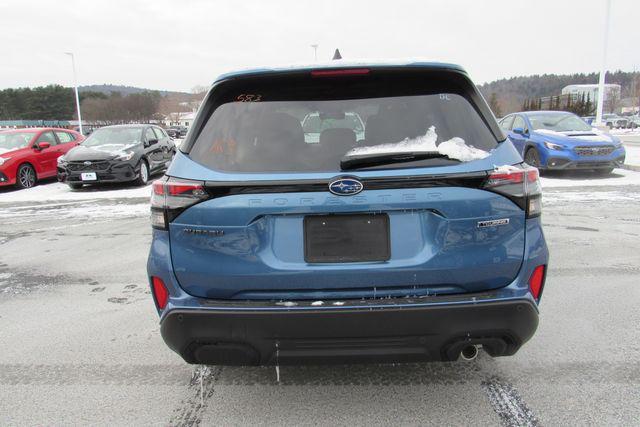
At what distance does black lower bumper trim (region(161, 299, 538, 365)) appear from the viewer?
2.11m

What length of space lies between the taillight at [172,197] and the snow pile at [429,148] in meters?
0.72

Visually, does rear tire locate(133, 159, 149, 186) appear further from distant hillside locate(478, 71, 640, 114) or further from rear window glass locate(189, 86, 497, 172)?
distant hillside locate(478, 71, 640, 114)

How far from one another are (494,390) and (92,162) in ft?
35.8

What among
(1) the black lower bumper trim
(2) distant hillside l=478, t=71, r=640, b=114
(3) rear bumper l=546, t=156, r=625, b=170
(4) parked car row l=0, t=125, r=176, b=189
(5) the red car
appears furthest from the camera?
(2) distant hillside l=478, t=71, r=640, b=114

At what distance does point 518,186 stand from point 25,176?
527 inches

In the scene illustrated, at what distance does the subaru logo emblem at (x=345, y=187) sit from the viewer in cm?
211

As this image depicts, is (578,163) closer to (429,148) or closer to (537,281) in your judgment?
(537,281)

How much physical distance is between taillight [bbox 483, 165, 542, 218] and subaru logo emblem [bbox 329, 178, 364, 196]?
0.58 m

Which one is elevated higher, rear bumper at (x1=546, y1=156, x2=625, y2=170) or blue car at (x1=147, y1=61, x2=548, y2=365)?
blue car at (x1=147, y1=61, x2=548, y2=365)

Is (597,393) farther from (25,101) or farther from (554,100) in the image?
(25,101)

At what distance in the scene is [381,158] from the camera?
2160 mm

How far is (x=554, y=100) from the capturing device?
70.0 meters

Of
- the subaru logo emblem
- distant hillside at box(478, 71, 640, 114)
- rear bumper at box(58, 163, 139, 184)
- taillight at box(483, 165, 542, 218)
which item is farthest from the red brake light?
distant hillside at box(478, 71, 640, 114)

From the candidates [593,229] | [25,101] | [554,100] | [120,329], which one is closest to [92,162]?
[120,329]
